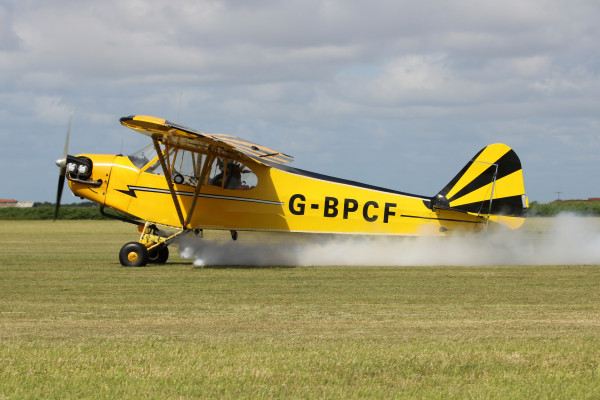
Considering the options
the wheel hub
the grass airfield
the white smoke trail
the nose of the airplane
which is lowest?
the grass airfield

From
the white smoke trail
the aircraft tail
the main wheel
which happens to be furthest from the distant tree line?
the aircraft tail

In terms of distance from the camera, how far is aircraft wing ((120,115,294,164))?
1404 cm

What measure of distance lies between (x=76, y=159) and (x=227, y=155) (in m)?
3.57

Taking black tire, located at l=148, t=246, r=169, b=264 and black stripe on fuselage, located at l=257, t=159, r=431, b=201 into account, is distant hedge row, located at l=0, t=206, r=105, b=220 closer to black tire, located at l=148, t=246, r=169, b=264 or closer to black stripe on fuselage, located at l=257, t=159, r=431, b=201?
black tire, located at l=148, t=246, r=169, b=264

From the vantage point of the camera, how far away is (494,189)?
631 inches

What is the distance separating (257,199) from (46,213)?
4593 centimetres

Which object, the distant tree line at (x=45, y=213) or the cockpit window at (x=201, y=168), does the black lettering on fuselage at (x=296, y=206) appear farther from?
the distant tree line at (x=45, y=213)

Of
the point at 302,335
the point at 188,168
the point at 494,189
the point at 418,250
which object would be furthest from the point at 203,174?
the point at 302,335

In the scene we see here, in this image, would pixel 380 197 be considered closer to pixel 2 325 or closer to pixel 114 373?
pixel 2 325

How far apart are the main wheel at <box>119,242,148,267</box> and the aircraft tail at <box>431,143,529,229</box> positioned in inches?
265

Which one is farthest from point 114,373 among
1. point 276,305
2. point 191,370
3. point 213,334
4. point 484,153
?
point 484,153

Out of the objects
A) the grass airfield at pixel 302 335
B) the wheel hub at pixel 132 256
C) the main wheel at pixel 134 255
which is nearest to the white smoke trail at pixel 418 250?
the main wheel at pixel 134 255

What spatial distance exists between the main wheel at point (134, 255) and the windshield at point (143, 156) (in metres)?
1.87

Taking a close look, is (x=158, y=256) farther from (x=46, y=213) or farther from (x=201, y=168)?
(x=46, y=213)
